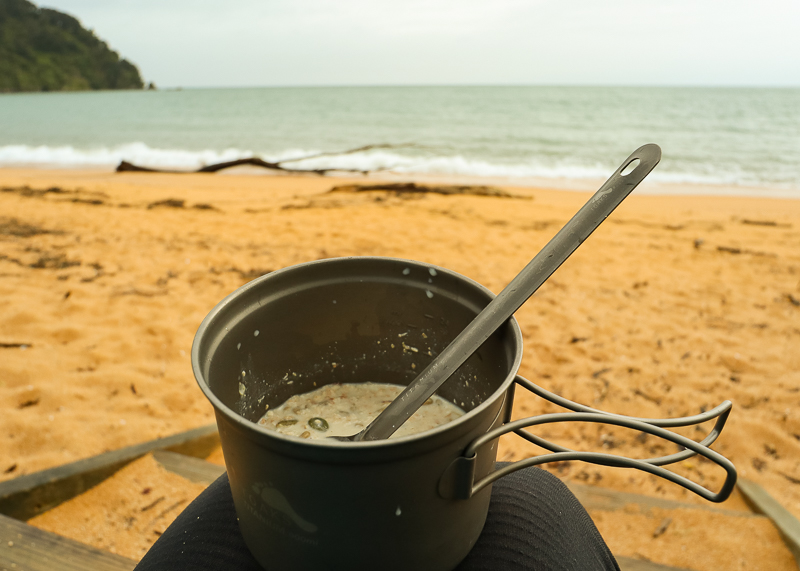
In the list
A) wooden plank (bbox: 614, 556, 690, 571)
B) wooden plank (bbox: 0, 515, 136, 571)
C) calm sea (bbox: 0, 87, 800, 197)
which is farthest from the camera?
calm sea (bbox: 0, 87, 800, 197)

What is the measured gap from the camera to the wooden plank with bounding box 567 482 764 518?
6.00ft

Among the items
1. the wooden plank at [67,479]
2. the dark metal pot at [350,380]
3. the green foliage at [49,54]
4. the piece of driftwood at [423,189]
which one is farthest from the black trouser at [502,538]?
the green foliage at [49,54]

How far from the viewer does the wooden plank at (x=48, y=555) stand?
1.28m

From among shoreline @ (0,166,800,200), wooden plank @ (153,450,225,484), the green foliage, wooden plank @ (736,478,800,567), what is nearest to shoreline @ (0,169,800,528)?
wooden plank @ (736,478,800,567)

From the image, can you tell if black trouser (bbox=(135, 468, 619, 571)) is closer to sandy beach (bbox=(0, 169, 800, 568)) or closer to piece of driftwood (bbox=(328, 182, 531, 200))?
sandy beach (bbox=(0, 169, 800, 568))

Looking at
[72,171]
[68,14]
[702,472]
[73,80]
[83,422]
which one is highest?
[68,14]

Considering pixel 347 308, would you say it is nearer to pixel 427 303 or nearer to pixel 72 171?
pixel 427 303

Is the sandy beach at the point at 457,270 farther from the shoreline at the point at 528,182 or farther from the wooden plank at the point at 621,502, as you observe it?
the shoreline at the point at 528,182

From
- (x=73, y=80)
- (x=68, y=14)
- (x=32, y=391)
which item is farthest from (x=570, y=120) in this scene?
(x=68, y=14)

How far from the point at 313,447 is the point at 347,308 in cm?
60

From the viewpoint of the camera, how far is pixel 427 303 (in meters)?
1.13

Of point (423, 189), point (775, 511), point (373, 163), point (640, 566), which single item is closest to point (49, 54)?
point (373, 163)

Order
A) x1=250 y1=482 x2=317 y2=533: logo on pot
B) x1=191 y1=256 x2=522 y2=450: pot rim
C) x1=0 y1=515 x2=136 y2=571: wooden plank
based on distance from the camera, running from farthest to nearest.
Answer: x1=0 y1=515 x2=136 y2=571: wooden plank → x1=250 y1=482 x2=317 y2=533: logo on pot → x1=191 y1=256 x2=522 y2=450: pot rim

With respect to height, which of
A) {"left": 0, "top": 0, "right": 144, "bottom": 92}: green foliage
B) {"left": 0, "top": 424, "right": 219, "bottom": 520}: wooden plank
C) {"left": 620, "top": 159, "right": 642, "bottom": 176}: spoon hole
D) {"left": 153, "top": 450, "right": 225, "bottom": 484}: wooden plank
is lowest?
{"left": 153, "top": 450, "right": 225, "bottom": 484}: wooden plank
